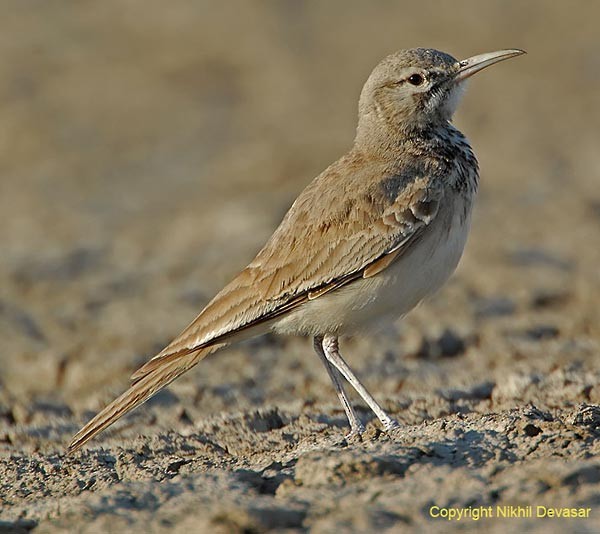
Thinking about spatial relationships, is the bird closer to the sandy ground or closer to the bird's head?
the bird's head

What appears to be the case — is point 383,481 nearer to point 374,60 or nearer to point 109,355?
point 109,355

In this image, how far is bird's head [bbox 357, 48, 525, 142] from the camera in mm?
7016

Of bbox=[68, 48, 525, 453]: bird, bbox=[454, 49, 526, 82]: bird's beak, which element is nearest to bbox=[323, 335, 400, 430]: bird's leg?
bbox=[68, 48, 525, 453]: bird

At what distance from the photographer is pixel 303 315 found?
21.1ft

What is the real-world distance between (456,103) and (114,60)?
15.0 metres

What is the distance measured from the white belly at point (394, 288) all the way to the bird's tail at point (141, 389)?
54cm

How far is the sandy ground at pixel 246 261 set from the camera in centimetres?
520

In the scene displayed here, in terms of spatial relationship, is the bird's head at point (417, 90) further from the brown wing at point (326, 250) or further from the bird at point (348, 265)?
the brown wing at point (326, 250)

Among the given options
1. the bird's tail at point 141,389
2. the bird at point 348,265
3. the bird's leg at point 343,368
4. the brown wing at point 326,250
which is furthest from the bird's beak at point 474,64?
the bird's tail at point 141,389

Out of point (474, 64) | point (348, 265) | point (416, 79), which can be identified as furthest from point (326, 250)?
point (474, 64)

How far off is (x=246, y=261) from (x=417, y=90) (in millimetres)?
5148

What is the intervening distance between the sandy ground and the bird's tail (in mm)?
205

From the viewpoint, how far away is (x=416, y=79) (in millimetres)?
7113

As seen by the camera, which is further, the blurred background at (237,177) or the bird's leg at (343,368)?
the blurred background at (237,177)
